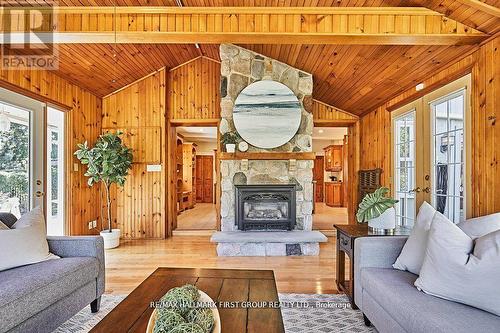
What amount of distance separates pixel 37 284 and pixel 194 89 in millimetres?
4397

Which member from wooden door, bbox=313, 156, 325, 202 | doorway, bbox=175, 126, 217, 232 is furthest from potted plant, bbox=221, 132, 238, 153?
wooden door, bbox=313, 156, 325, 202

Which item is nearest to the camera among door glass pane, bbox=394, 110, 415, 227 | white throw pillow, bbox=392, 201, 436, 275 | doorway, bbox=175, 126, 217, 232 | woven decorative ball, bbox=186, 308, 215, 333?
woven decorative ball, bbox=186, 308, 215, 333

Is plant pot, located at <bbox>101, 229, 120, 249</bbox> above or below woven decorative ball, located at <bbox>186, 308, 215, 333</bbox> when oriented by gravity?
below

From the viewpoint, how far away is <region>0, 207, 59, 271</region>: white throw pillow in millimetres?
2039

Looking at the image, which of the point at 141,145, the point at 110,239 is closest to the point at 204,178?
the point at 141,145

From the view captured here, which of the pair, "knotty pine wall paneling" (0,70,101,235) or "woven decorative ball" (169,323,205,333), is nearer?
"woven decorative ball" (169,323,205,333)

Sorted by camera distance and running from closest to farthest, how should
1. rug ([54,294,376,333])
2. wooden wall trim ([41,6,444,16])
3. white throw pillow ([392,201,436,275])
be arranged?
white throw pillow ([392,201,436,275]), rug ([54,294,376,333]), wooden wall trim ([41,6,444,16])

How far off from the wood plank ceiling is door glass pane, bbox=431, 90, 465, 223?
0.45 metres

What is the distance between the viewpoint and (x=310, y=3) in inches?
111

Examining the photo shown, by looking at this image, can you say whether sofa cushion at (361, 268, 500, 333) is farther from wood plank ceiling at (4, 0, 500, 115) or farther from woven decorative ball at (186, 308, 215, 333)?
wood plank ceiling at (4, 0, 500, 115)

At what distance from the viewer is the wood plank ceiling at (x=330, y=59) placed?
2713mm

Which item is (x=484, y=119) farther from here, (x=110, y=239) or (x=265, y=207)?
(x=110, y=239)

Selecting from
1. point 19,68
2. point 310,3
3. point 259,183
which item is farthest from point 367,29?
point 19,68

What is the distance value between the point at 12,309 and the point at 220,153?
11.0 feet
